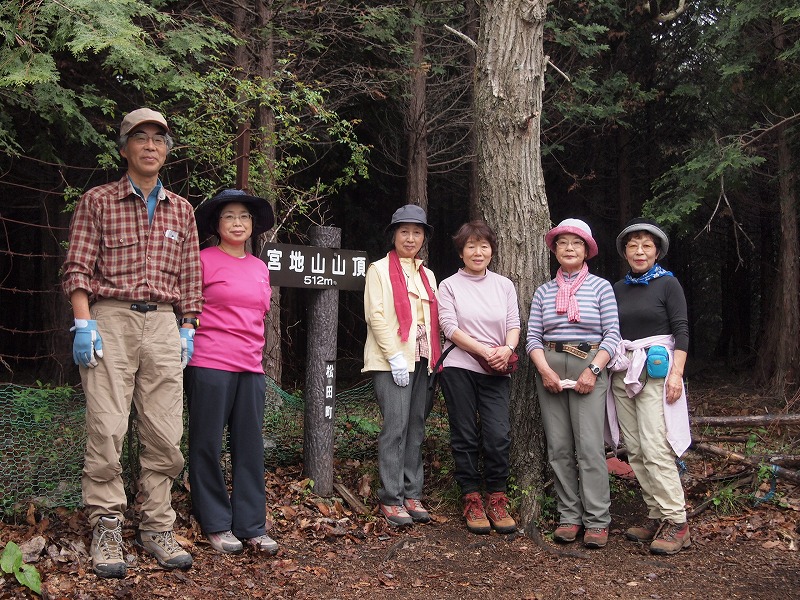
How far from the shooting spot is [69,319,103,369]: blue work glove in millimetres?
4289

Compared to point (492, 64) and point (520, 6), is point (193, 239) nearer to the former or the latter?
point (492, 64)

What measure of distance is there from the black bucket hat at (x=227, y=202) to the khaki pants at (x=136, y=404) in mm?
849

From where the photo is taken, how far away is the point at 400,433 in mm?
5762

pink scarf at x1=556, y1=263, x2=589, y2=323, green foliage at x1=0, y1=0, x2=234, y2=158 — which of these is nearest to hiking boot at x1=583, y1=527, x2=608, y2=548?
pink scarf at x1=556, y1=263, x2=589, y2=323

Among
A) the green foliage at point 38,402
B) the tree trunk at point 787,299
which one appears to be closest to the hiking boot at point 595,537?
the green foliage at point 38,402

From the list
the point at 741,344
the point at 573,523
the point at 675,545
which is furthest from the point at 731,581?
the point at 741,344

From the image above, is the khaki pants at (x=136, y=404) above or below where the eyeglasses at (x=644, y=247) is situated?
below

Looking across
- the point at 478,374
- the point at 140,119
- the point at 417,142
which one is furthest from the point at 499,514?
the point at 417,142

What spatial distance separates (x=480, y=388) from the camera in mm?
5832

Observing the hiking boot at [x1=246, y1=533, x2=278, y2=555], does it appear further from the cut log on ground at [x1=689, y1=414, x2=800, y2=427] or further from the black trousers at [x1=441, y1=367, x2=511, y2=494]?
the cut log on ground at [x1=689, y1=414, x2=800, y2=427]

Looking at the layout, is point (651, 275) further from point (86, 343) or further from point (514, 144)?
point (86, 343)

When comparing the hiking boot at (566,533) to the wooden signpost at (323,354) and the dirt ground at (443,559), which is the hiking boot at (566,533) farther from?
the wooden signpost at (323,354)

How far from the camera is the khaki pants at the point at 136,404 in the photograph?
438cm

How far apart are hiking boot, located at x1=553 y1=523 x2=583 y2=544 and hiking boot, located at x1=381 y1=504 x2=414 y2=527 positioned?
3.58ft
